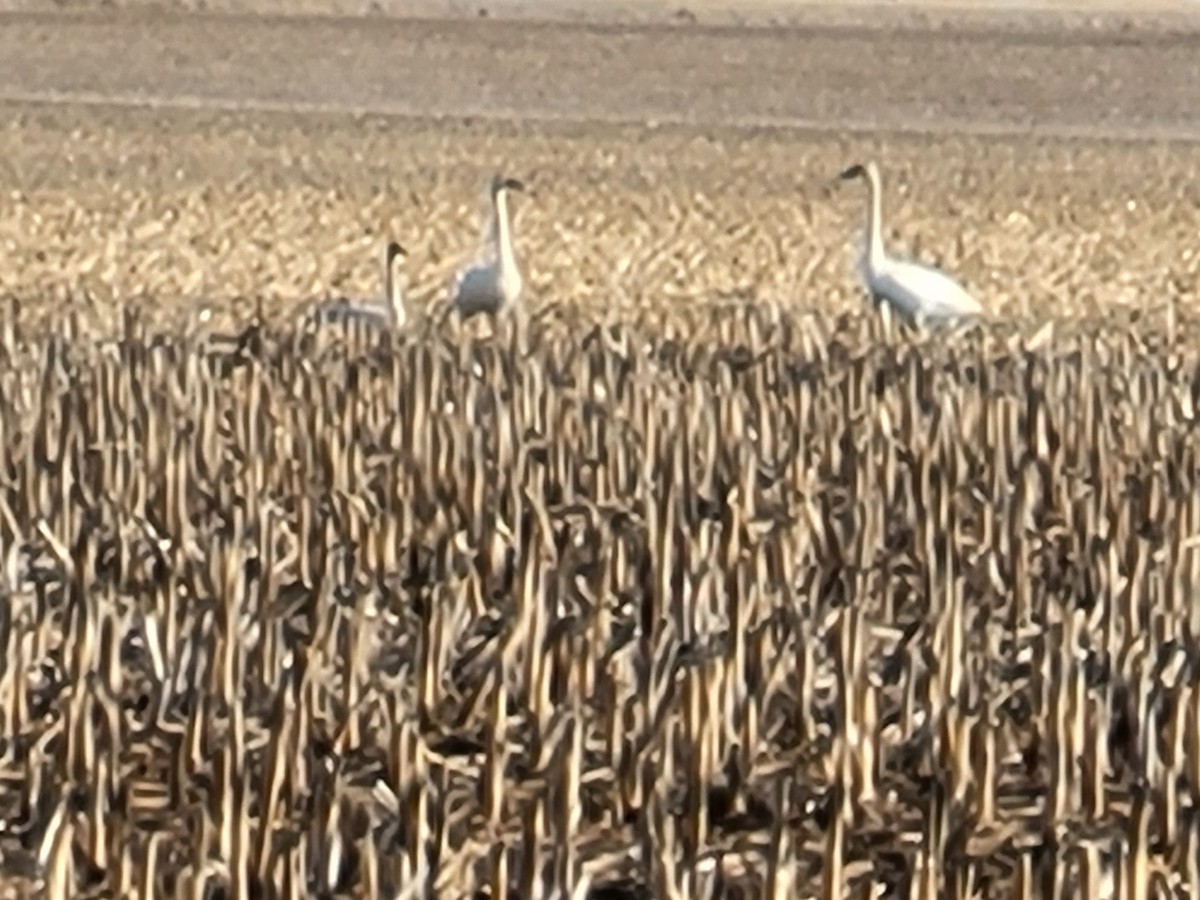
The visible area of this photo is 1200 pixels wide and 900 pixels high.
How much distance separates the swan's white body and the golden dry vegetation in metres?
1.98

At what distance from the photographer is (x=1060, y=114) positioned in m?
36.8

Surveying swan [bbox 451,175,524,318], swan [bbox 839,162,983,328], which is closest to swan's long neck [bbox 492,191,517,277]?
swan [bbox 451,175,524,318]

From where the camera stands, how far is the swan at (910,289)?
40.8ft

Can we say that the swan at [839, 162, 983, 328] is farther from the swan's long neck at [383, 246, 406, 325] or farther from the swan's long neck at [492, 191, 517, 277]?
the swan's long neck at [383, 246, 406, 325]

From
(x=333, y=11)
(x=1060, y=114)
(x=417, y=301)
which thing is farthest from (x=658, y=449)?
(x=333, y=11)

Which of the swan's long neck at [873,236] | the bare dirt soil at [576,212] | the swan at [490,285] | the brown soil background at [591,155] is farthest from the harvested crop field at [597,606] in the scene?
the brown soil background at [591,155]

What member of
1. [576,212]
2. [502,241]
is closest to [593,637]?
[502,241]

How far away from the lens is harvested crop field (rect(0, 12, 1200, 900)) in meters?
4.90

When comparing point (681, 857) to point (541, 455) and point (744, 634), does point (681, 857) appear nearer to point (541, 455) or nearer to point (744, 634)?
point (744, 634)

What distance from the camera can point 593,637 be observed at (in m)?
5.87

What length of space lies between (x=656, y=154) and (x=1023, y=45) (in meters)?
19.9

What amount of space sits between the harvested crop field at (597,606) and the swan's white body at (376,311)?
0.26 metres

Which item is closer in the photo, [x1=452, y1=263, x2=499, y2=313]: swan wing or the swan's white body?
the swan's white body

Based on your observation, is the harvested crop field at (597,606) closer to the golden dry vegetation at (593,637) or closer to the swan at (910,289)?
the golden dry vegetation at (593,637)
